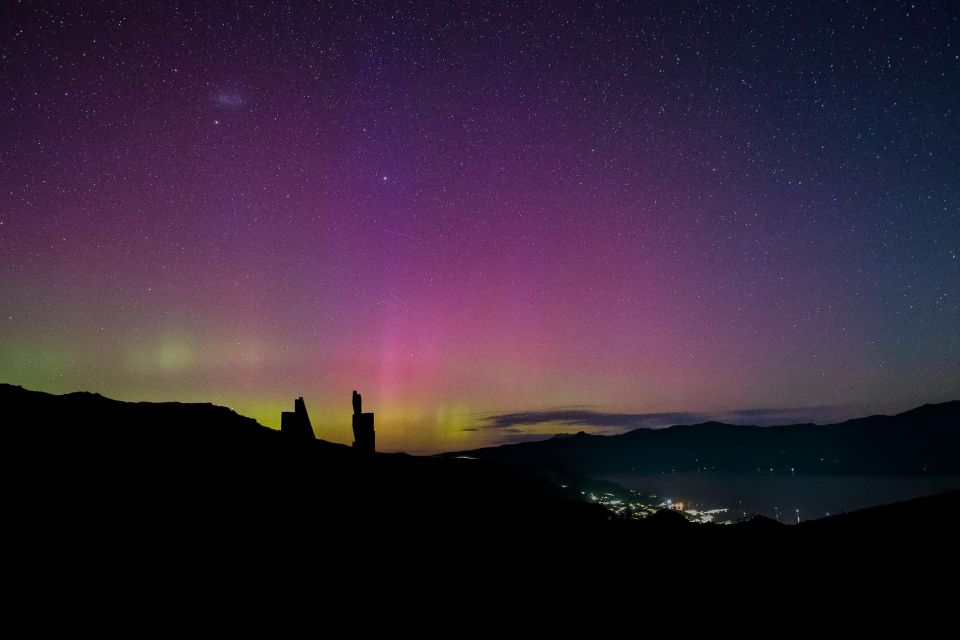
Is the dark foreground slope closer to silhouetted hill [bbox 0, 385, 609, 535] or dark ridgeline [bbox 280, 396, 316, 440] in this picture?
silhouetted hill [bbox 0, 385, 609, 535]

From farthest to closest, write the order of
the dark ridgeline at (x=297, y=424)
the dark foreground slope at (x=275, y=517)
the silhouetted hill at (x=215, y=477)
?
the dark ridgeline at (x=297, y=424)
the silhouetted hill at (x=215, y=477)
the dark foreground slope at (x=275, y=517)

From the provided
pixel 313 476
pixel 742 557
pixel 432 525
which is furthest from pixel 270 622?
pixel 742 557

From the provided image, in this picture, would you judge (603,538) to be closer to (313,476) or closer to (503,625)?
(503,625)

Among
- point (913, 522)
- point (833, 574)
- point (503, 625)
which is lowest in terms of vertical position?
point (503, 625)

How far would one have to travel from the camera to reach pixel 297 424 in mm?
24062

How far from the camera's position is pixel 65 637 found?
745cm

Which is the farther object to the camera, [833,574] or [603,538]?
[603,538]

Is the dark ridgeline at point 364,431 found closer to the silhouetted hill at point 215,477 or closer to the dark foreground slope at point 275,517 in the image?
the silhouetted hill at point 215,477

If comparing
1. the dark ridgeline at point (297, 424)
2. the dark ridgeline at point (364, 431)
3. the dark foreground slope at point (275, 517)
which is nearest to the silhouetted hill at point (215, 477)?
the dark foreground slope at point (275, 517)

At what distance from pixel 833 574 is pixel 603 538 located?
17.7 feet

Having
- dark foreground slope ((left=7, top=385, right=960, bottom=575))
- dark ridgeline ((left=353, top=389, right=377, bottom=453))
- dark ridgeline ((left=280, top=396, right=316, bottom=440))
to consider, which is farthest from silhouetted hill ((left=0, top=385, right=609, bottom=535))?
dark ridgeline ((left=353, top=389, right=377, bottom=453))

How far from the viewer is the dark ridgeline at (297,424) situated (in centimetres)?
2329

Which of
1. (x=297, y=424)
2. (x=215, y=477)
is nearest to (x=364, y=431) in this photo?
(x=297, y=424)

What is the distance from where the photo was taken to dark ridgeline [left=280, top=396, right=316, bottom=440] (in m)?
23.3
